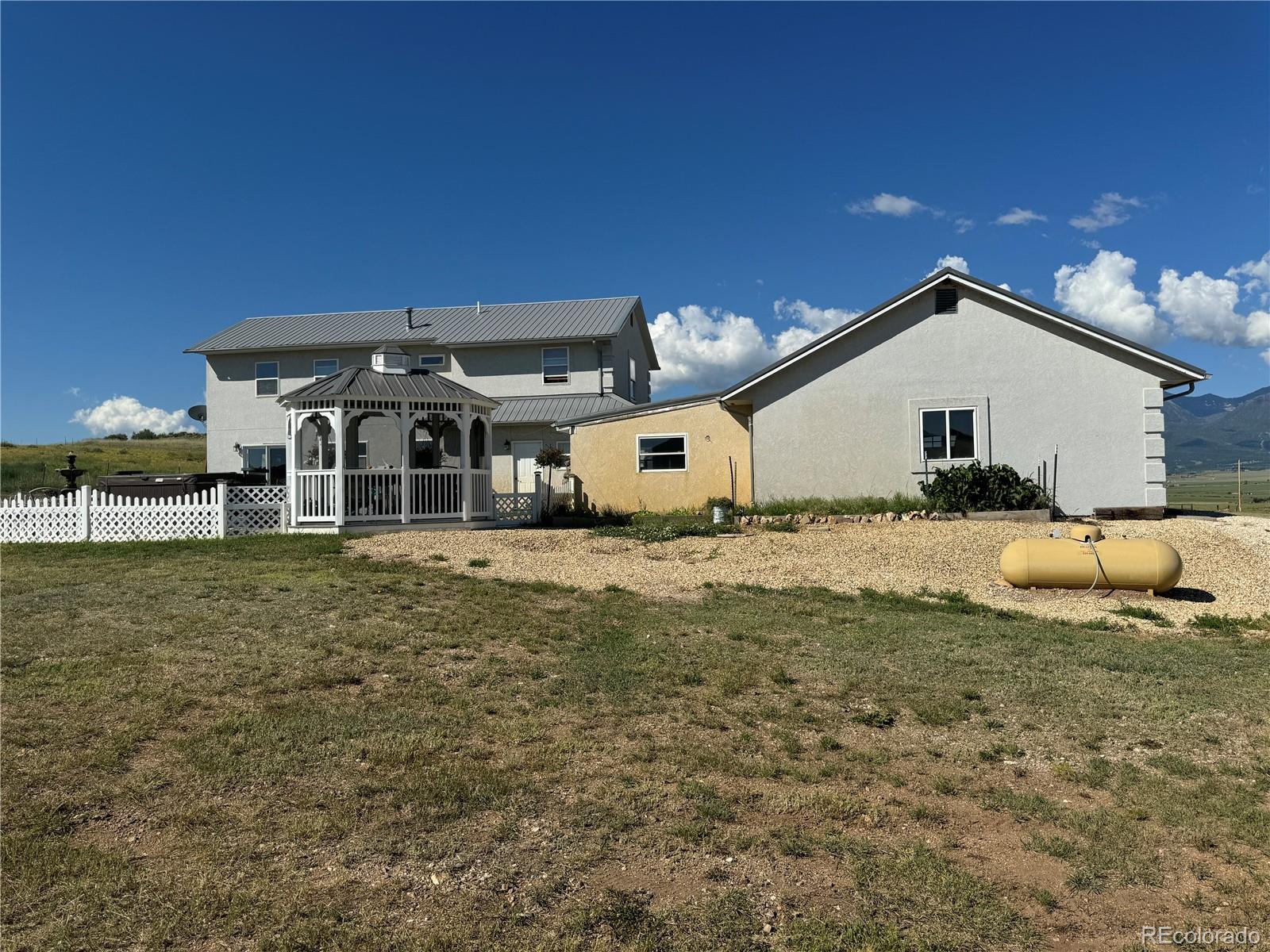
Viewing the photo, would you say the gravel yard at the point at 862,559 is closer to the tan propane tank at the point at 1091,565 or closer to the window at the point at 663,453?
the tan propane tank at the point at 1091,565

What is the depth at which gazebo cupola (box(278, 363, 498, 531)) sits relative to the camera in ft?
60.2

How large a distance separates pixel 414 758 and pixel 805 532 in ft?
41.9

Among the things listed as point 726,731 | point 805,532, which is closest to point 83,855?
point 726,731

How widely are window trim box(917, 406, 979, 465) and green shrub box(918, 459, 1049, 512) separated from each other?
1.16 m

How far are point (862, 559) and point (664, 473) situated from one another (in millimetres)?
9155

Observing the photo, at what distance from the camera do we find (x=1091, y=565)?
1222 centimetres

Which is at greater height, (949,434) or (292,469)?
(949,434)

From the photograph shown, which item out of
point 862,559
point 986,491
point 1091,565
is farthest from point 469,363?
point 1091,565

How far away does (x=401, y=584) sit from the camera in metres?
11.8

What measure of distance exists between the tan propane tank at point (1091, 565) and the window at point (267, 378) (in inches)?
1097

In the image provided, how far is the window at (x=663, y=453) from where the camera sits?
75.0ft

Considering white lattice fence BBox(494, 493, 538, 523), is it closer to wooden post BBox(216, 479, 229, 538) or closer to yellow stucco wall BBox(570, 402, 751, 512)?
yellow stucco wall BBox(570, 402, 751, 512)

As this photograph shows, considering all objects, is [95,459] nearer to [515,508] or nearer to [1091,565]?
[515,508]

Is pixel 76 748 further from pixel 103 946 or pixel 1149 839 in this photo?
pixel 1149 839
